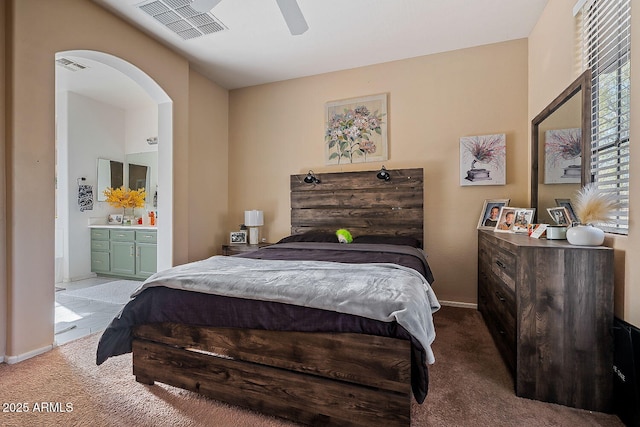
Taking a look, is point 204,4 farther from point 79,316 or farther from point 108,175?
point 108,175

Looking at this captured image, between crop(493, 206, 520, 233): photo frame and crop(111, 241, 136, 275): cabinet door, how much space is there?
4.72 m

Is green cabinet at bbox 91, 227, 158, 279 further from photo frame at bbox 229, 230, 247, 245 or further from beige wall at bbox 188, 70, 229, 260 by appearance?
photo frame at bbox 229, 230, 247, 245

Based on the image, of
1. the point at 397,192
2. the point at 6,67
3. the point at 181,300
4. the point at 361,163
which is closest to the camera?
the point at 181,300

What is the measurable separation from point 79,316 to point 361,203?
3147 mm

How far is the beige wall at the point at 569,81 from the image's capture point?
1.46m

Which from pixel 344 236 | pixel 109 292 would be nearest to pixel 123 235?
pixel 109 292

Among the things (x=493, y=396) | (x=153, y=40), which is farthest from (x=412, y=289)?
(x=153, y=40)

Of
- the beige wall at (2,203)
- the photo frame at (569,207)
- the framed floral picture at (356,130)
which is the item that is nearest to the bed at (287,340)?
the beige wall at (2,203)

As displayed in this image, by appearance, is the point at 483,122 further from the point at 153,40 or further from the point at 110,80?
the point at 110,80

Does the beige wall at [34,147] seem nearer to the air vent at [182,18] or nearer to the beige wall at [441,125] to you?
the air vent at [182,18]

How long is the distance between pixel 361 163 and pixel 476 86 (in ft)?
4.83

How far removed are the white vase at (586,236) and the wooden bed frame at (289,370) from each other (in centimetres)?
119

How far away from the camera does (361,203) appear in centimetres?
355

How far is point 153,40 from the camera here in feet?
10.0
